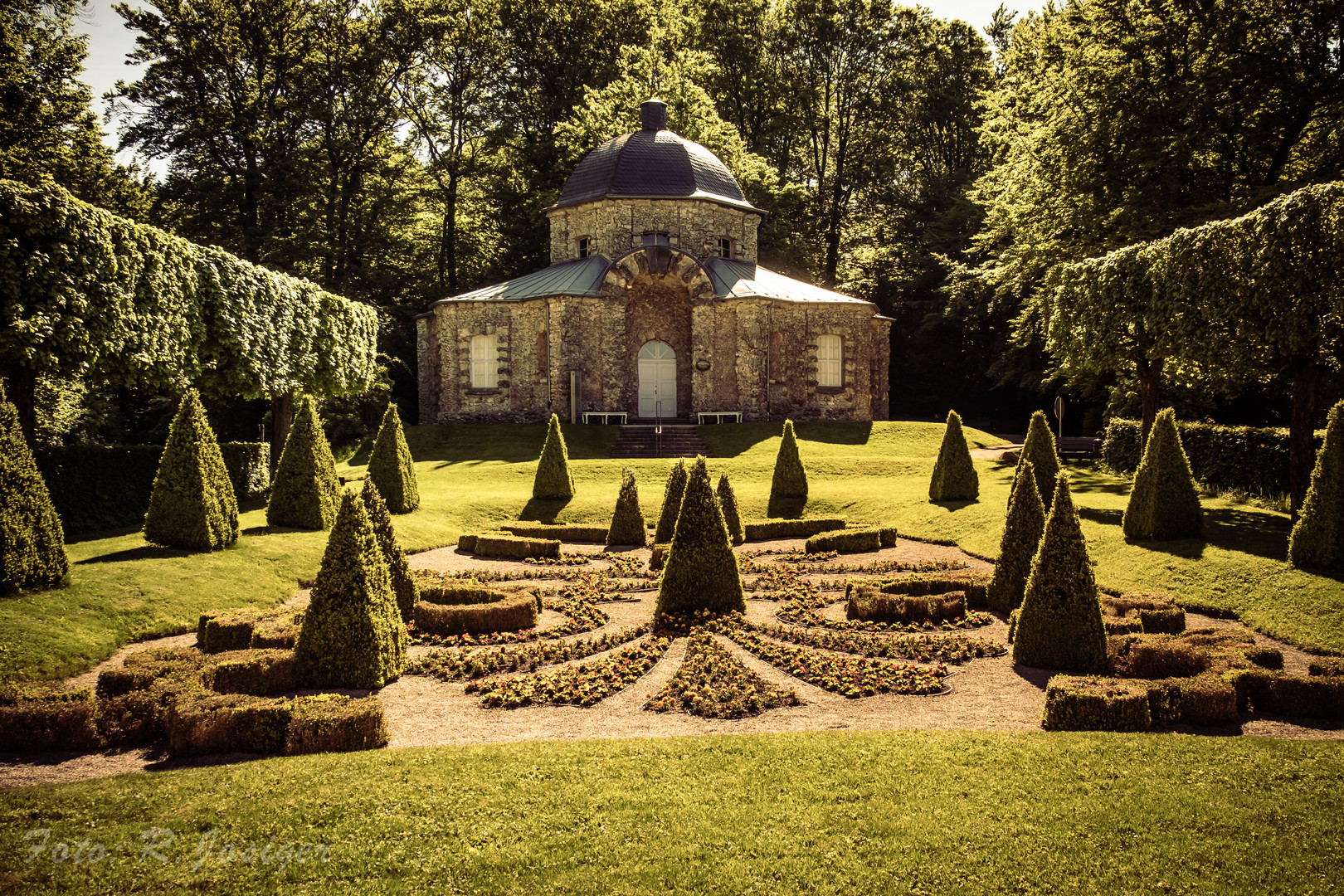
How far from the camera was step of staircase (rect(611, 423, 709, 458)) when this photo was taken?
33.1 m

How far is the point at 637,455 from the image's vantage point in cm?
3312

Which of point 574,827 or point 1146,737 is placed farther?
point 1146,737

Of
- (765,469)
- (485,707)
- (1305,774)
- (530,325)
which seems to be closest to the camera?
(1305,774)

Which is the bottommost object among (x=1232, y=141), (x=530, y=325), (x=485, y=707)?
(x=485, y=707)

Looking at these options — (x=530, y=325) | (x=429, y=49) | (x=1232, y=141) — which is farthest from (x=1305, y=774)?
(x=429, y=49)

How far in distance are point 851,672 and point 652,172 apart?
34645 millimetres

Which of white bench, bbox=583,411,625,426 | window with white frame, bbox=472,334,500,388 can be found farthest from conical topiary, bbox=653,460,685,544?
window with white frame, bbox=472,334,500,388

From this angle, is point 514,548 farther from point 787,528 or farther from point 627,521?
point 787,528

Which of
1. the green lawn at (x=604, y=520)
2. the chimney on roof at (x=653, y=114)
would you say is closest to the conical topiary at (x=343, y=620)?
the green lawn at (x=604, y=520)

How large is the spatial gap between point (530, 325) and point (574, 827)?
34.1 m

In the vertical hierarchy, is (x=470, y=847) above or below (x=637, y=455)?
below

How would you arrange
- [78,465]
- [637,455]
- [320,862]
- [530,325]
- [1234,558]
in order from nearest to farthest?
[320,862] → [1234,558] → [78,465] → [637,455] → [530,325]

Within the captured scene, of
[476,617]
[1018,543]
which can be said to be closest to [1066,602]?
[1018,543]

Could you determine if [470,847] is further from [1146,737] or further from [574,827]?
[1146,737]
